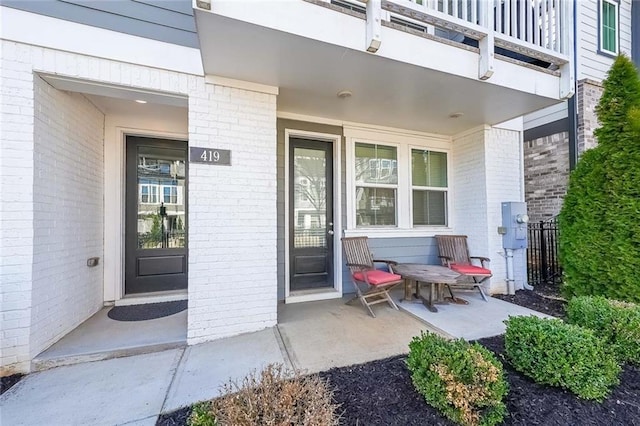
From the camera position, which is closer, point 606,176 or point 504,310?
point 606,176

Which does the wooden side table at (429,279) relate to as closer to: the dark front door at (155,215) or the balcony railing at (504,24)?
the balcony railing at (504,24)

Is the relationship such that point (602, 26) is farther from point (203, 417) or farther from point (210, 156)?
point (203, 417)

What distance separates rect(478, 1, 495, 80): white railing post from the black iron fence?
382cm

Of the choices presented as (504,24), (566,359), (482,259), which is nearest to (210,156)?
(566,359)

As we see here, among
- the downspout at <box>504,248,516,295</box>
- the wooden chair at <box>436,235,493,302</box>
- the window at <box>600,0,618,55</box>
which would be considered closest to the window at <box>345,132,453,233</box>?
the wooden chair at <box>436,235,493,302</box>

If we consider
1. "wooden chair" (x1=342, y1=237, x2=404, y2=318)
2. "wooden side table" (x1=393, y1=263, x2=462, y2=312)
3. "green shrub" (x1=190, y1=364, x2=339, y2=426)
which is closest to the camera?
"green shrub" (x1=190, y1=364, x2=339, y2=426)

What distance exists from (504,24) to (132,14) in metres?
3.93

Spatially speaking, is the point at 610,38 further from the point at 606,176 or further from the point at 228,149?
the point at 228,149

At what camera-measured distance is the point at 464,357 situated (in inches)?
70.0

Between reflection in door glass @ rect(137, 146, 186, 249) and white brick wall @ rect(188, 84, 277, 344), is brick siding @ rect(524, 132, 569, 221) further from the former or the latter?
reflection in door glass @ rect(137, 146, 186, 249)

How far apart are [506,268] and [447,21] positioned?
3.72m

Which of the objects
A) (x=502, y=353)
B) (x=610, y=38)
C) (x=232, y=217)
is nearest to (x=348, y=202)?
(x=232, y=217)

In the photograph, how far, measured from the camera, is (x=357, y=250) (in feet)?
13.9

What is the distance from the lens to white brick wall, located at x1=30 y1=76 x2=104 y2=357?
2.51m
